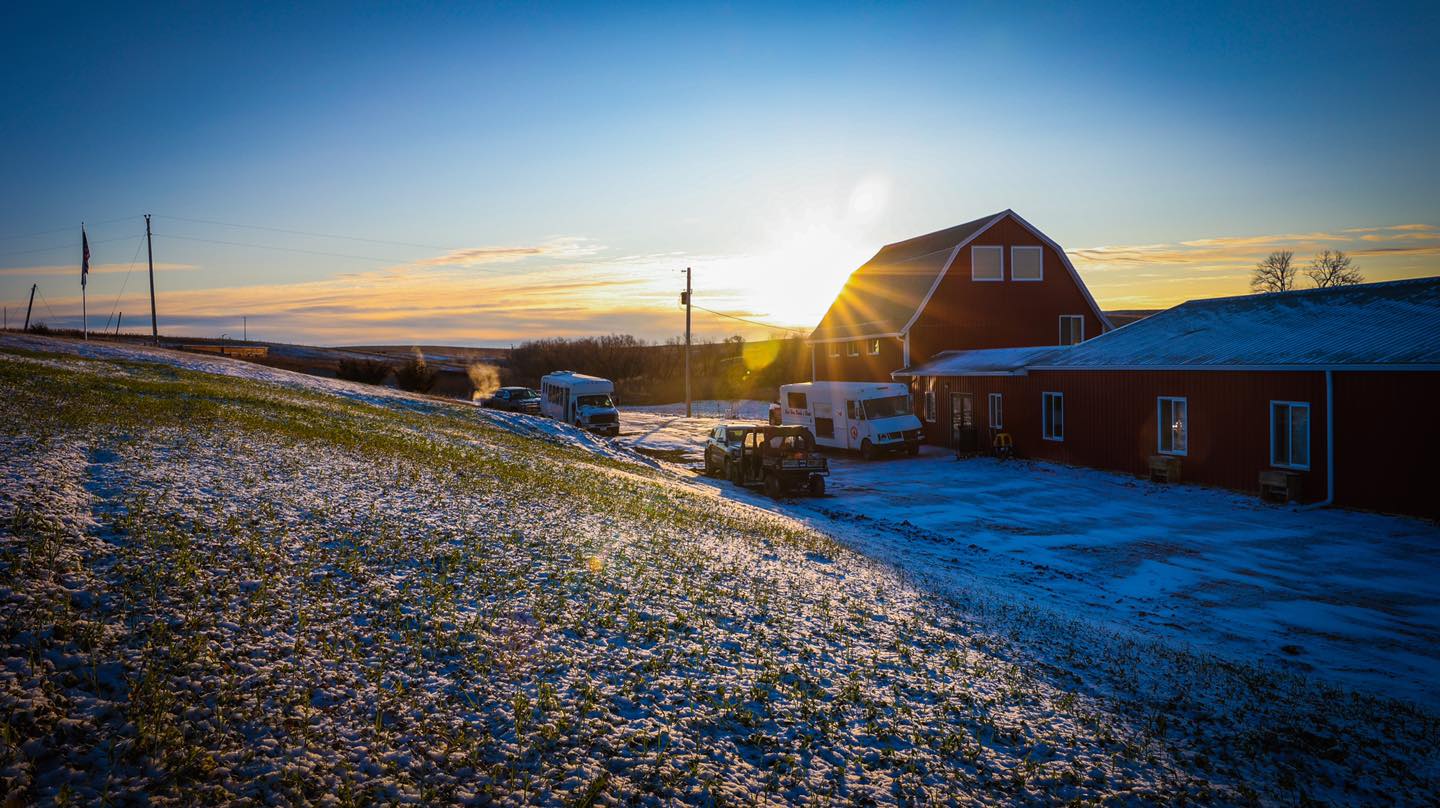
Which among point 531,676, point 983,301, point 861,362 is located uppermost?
point 983,301

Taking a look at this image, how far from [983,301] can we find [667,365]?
167 feet

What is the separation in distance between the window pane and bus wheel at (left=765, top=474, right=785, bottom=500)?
44.8ft

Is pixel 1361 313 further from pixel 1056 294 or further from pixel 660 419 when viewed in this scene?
pixel 660 419

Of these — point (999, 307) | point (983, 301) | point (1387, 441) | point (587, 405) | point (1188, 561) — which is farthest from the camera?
point (999, 307)

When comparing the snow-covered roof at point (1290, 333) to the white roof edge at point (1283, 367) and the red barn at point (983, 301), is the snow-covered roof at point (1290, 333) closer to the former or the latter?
the white roof edge at point (1283, 367)

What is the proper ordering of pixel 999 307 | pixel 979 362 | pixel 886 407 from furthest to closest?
pixel 999 307 < pixel 979 362 < pixel 886 407

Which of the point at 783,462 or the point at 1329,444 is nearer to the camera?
the point at 1329,444

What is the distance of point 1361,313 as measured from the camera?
2134 centimetres

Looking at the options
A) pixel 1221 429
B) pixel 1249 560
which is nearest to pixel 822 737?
pixel 1249 560

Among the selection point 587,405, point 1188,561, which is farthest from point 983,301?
point 1188,561

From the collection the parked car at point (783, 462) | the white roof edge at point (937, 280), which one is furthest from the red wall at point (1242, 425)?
the parked car at point (783, 462)

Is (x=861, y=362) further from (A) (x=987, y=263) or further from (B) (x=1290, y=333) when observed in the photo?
(B) (x=1290, y=333)

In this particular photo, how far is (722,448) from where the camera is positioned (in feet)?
84.1

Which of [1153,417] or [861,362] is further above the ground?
[861,362]
